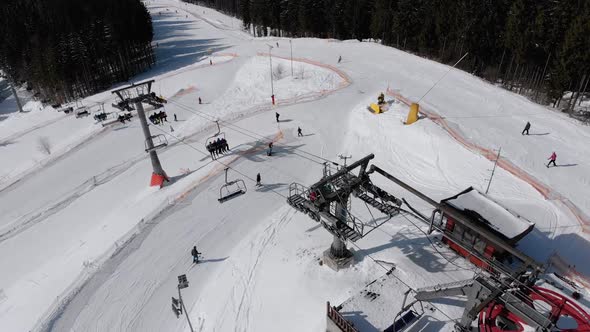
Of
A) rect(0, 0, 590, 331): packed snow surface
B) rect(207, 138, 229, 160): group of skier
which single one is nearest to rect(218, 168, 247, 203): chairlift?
rect(0, 0, 590, 331): packed snow surface

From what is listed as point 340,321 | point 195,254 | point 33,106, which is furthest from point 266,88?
point 33,106

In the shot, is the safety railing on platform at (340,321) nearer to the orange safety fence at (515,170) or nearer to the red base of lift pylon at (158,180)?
the orange safety fence at (515,170)

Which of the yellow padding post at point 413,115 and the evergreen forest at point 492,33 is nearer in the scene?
the yellow padding post at point 413,115

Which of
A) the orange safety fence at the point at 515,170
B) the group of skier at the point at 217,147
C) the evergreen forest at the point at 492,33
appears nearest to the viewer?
the orange safety fence at the point at 515,170

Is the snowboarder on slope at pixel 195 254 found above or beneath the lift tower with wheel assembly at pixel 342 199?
beneath

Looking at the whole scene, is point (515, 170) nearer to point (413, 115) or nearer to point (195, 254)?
point (413, 115)

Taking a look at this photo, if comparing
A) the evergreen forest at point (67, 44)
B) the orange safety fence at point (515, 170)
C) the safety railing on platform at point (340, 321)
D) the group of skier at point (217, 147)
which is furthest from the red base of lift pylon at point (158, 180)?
the evergreen forest at point (67, 44)
